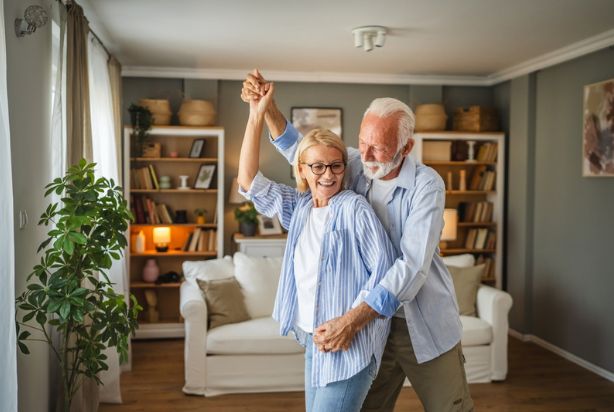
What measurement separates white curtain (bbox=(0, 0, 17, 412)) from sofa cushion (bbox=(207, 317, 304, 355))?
80.2 inches

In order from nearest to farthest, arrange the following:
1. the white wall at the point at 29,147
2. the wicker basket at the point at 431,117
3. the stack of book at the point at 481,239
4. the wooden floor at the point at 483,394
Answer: the white wall at the point at 29,147 → the wooden floor at the point at 483,394 → the wicker basket at the point at 431,117 → the stack of book at the point at 481,239

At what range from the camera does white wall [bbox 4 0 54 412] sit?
9.17 feet

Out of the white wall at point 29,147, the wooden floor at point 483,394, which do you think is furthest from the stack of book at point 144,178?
the white wall at point 29,147

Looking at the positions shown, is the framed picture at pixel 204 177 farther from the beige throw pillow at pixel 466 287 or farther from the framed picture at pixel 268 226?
the beige throw pillow at pixel 466 287

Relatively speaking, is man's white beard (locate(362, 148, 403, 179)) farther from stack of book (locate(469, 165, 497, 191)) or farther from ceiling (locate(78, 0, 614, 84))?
stack of book (locate(469, 165, 497, 191))

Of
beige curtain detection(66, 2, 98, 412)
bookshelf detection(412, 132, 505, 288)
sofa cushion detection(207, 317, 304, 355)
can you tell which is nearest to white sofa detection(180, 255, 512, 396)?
sofa cushion detection(207, 317, 304, 355)

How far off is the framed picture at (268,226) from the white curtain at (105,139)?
1605mm

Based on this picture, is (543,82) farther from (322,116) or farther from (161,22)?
(161,22)

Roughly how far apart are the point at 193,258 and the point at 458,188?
2771 mm

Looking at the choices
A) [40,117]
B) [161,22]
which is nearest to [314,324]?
[40,117]

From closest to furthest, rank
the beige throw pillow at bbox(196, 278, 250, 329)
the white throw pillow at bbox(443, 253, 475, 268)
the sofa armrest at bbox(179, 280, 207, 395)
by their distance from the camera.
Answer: the sofa armrest at bbox(179, 280, 207, 395)
the beige throw pillow at bbox(196, 278, 250, 329)
the white throw pillow at bbox(443, 253, 475, 268)

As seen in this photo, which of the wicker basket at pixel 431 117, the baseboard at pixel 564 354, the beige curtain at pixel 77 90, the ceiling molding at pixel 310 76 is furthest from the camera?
the wicker basket at pixel 431 117

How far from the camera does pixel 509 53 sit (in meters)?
5.35

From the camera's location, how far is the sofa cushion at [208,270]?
16.0ft
